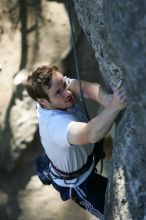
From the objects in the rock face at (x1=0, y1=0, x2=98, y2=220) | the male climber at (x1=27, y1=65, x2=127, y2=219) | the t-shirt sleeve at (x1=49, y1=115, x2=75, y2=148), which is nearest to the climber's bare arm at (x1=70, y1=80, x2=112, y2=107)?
the male climber at (x1=27, y1=65, x2=127, y2=219)

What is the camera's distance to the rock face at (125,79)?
4.88 feet

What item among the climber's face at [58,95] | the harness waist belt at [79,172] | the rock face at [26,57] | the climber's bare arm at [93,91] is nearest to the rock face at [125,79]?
the climber's bare arm at [93,91]

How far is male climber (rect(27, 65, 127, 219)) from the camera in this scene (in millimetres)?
2000

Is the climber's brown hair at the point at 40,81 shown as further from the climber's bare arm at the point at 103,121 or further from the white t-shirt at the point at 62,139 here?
the climber's bare arm at the point at 103,121

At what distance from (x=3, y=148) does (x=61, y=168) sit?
1851mm

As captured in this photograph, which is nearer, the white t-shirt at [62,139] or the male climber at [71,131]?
the male climber at [71,131]

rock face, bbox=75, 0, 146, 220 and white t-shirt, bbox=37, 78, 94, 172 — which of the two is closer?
rock face, bbox=75, 0, 146, 220

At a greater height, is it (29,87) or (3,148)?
(29,87)

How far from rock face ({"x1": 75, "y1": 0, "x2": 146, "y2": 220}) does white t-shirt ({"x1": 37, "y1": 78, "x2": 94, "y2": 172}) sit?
0.58 feet

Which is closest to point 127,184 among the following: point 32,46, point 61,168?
point 61,168

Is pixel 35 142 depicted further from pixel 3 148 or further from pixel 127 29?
pixel 127 29

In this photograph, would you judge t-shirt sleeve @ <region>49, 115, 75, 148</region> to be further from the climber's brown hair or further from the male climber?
the climber's brown hair

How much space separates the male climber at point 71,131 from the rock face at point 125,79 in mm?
84

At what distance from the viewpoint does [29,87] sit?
220cm
